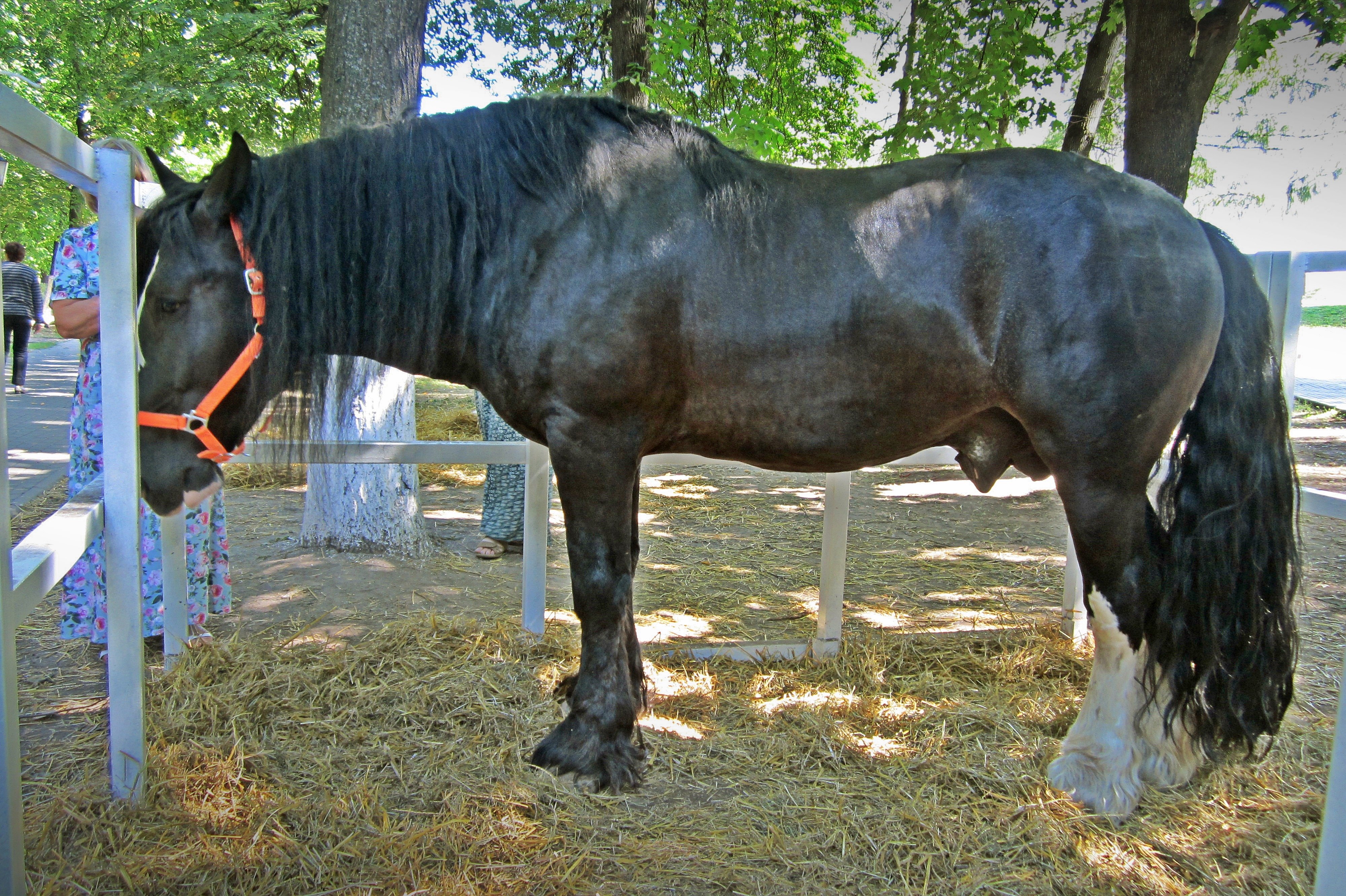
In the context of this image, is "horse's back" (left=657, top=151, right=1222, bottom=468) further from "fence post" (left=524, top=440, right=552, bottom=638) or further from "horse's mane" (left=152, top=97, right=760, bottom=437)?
"fence post" (left=524, top=440, right=552, bottom=638)

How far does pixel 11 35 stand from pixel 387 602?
41.7 ft

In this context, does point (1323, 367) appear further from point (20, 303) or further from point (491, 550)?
point (20, 303)

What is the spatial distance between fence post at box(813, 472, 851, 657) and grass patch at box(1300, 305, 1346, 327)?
1661 centimetres

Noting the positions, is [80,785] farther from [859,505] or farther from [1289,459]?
[859,505]

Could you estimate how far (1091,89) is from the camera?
7.46 metres

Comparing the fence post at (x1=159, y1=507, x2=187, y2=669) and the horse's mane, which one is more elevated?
the horse's mane

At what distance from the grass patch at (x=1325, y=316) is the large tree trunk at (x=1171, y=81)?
514 inches

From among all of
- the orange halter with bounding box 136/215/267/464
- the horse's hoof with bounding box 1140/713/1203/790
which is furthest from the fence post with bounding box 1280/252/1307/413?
the orange halter with bounding box 136/215/267/464

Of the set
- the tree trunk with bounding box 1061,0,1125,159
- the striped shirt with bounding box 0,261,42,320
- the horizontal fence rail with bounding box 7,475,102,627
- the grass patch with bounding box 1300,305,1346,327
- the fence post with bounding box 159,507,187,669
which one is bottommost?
the fence post with bounding box 159,507,187,669

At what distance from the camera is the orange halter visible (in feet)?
7.61

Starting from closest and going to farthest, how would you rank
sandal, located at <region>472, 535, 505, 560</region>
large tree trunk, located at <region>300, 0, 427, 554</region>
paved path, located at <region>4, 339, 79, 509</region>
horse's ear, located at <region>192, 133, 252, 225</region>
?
horse's ear, located at <region>192, 133, 252, 225</region>, large tree trunk, located at <region>300, 0, 427, 554</region>, sandal, located at <region>472, 535, 505, 560</region>, paved path, located at <region>4, 339, 79, 509</region>

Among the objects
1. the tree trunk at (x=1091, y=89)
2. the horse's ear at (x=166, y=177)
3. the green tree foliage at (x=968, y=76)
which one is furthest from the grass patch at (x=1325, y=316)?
the horse's ear at (x=166, y=177)

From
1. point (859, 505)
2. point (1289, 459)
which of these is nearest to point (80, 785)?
point (1289, 459)

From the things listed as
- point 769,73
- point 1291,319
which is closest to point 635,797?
point 1291,319
